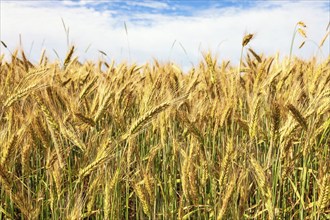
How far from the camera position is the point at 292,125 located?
1686 millimetres

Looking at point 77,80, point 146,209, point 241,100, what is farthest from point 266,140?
point 77,80

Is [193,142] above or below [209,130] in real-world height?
above

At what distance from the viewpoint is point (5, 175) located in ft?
5.08

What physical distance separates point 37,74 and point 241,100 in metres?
1.12

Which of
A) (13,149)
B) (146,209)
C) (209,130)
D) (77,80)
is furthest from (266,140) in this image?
(77,80)

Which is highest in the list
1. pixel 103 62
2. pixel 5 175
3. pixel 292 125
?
pixel 292 125

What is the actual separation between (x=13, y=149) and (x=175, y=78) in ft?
5.32

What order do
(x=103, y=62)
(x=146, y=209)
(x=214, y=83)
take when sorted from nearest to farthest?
(x=146, y=209) → (x=214, y=83) → (x=103, y=62)

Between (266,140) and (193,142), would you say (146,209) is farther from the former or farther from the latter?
(266,140)

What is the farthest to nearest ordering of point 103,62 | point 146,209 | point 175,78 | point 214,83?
point 103,62 → point 175,78 → point 214,83 → point 146,209

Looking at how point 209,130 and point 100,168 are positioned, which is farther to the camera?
point 209,130

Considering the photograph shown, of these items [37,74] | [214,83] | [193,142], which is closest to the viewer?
[193,142]

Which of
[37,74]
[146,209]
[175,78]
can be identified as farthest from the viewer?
[175,78]

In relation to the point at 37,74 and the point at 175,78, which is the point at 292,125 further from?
the point at 175,78
